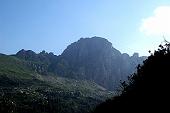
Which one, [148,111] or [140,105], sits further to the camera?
[140,105]

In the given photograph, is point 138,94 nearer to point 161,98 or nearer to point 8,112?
point 161,98

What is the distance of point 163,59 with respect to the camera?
3769 cm

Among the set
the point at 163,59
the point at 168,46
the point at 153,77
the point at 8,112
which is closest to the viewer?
the point at 153,77

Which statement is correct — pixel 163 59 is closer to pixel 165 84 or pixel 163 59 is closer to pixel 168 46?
pixel 168 46

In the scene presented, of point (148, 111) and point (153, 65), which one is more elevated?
point (153, 65)

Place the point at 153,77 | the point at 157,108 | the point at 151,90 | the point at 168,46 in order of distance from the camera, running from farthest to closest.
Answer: the point at 168,46 < the point at 153,77 < the point at 151,90 < the point at 157,108

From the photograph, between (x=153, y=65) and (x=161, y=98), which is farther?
(x=153, y=65)

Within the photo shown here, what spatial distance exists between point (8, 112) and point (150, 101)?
148 meters

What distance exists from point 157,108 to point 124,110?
9755 millimetres

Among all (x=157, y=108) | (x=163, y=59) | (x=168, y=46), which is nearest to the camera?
(x=157, y=108)

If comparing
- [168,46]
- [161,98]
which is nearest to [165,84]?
[161,98]

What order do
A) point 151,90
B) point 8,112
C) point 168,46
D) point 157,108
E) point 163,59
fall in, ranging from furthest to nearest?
point 8,112 < point 168,46 < point 163,59 < point 151,90 < point 157,108

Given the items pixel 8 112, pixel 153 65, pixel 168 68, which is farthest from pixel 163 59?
pixel 8 112

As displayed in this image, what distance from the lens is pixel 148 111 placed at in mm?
30391
